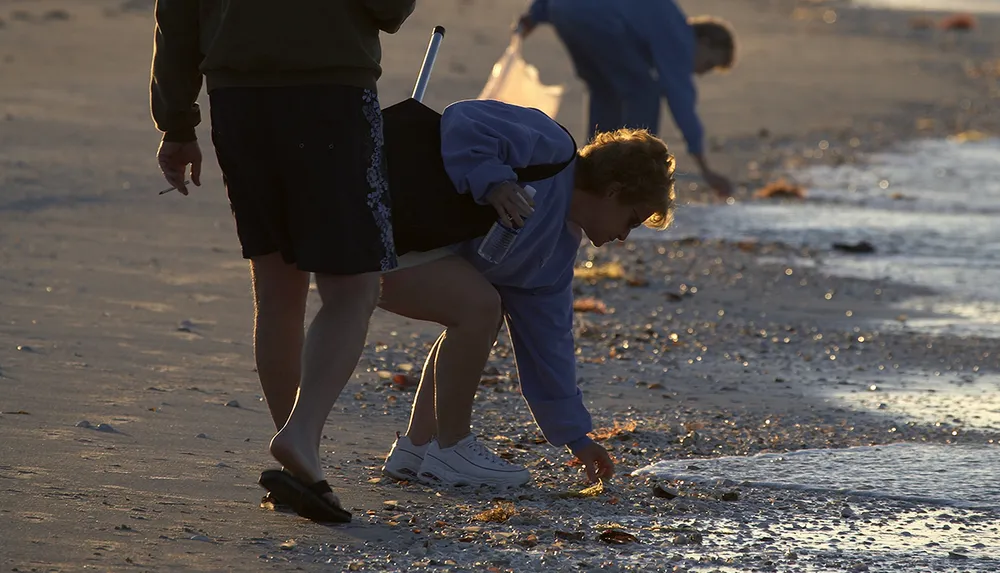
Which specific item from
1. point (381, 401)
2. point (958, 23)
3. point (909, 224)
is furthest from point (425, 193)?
point (958, 23)

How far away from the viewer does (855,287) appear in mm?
8086

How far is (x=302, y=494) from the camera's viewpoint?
12.6 feet

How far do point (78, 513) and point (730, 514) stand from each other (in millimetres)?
1578

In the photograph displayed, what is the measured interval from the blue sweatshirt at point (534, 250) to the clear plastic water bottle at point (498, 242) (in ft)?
0.11

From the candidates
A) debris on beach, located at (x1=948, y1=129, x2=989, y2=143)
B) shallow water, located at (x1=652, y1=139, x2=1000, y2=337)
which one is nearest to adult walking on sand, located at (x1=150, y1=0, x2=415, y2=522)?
shallow water, located at (x1=652, y1=139, x2=1000, y2=337)

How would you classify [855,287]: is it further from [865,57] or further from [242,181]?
[865,57]

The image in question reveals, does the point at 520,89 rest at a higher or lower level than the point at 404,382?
higher

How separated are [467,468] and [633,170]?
2.91ft

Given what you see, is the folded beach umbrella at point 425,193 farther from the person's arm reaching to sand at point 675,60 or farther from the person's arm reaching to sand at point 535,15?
the person's arm reaching to sand at point 535,15

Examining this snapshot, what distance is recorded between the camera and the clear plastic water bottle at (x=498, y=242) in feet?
14.0

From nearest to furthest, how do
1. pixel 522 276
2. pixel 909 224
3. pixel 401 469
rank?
1. pixel 522 276
2. pixel 401 469
3. pixel 909 224

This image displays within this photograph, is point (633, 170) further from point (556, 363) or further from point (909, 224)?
point (909, 224)

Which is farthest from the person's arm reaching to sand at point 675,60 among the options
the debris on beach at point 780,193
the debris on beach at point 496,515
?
the debris on beach at point 496,515

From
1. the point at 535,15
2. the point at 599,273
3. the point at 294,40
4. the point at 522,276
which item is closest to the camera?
the point at 294,40
